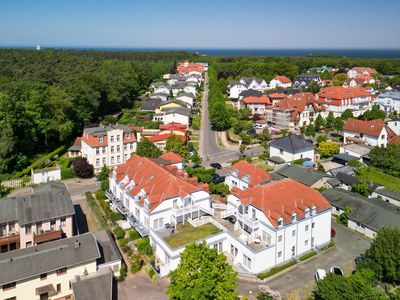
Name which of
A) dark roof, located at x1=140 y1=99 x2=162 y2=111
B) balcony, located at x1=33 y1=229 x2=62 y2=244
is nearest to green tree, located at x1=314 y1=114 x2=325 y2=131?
dark roof, located at x1=140 y1=99 x2=162 y2=111

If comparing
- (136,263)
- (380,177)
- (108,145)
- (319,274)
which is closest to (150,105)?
(108,145)

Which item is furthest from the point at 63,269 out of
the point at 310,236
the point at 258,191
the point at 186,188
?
the point at 310,236

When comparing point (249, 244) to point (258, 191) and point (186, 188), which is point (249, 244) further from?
point (186, 188)

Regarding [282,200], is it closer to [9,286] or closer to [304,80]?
[9,286]

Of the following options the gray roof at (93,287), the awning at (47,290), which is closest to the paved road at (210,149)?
the gray roof at (93,287)

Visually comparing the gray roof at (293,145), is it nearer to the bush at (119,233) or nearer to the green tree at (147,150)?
the green tree at (147,150)

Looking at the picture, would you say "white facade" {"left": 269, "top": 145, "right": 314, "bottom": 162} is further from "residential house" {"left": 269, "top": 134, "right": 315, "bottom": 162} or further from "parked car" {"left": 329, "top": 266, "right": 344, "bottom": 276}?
"parked car" {"left": 329, "top": 266, "right": 344, "bottom": 276}
